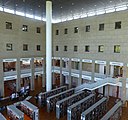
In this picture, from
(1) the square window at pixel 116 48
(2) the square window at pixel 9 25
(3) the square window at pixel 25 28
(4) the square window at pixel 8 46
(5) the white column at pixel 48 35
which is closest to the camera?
(1) the square window at pixel 116 48

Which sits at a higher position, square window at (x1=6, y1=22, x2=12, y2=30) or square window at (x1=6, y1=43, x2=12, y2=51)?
square window at (x1=6, y1=22, x2=12, y2=30)

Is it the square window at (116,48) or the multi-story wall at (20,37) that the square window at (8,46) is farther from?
the square window at (116,48)

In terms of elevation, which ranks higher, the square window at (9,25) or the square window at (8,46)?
the square window at (9,25)

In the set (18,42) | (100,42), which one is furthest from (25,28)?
(100,42)

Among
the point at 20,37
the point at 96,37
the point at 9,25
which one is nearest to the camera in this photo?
the point at 9,25

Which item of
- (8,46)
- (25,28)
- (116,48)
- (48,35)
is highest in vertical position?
(25,28)

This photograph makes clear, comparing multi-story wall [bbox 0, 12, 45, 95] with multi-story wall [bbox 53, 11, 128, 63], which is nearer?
multi-story wall [bbox 53, 11, 128, 63]

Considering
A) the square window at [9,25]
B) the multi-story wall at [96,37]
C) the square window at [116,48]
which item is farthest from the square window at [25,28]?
the square window at [116,48]

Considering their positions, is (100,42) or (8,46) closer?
(100,42)

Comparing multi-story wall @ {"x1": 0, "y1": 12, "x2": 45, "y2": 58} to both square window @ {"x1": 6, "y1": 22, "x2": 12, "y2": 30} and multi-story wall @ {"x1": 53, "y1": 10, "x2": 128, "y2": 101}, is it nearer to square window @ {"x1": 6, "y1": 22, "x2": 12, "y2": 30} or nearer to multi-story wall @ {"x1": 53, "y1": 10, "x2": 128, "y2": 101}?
square window @ {"x1": 6, "y1": 22, "x2": 12, "y2": 30}

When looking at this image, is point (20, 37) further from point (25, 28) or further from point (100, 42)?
point (100, 42)

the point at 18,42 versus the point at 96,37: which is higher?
the point at 96,37

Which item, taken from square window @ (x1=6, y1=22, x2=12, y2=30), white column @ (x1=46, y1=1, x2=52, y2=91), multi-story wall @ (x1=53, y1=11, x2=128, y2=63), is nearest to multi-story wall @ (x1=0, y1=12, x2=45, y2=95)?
square window @ (x1=6, y1=22, x2=12, y2=30)

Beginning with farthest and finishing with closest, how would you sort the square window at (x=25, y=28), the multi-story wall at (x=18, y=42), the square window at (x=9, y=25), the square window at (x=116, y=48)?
the square window at (x=25, y=28) < the square window at (x=9, y=25) < the multi-story wall at (x=18, y=42) < the square window at (x=116, y=48)
